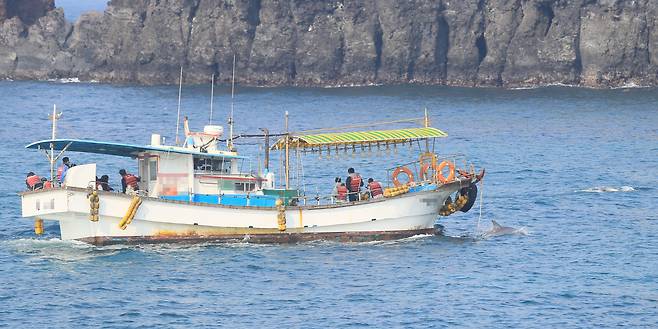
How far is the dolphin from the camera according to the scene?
53.7 meters

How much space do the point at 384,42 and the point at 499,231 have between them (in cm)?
7274

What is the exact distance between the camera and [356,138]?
171 feet

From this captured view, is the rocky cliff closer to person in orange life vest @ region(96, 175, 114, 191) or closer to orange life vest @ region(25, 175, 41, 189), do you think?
person in orange life vest @ region(96, 175, 114, 191)

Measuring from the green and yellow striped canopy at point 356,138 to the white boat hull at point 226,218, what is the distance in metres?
2.28

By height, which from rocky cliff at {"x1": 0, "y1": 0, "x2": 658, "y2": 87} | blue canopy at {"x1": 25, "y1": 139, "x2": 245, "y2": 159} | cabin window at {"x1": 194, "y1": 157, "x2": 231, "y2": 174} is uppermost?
rocky cliff at {"x1": 0, "y1": 0, "x2": 658, "y2": 87}

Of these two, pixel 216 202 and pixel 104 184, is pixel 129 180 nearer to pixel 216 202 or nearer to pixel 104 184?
pixel 104 184

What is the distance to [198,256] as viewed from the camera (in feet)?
159

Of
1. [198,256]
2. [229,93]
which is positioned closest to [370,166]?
[198,256]

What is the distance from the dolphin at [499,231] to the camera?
5373 centimetres

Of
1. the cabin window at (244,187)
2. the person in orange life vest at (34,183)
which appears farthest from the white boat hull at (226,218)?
the cabin window at (244,187)

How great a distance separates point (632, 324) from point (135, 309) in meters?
14.9

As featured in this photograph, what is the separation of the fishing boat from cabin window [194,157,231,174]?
0.12 ft

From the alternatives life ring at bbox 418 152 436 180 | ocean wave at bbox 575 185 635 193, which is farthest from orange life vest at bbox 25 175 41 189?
ocean wave at bbox 575 185 635 193

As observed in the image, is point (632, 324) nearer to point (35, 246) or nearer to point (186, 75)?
point (35, 246)
